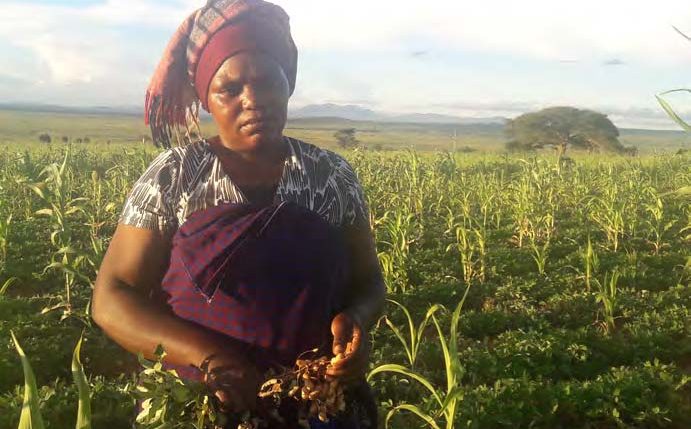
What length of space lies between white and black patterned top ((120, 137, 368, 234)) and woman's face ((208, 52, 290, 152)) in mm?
83

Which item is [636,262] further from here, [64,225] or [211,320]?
[211,320]

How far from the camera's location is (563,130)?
40312 millimetres

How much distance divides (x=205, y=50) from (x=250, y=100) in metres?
0.21

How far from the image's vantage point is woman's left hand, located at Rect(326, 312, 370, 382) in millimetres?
1258

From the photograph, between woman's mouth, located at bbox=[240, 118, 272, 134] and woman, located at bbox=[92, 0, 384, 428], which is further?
woman's mouth, located at bbox=[240, 118, 272, 134]

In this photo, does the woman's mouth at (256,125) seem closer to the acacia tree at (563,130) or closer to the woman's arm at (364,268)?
the woman's arm at (364,268)

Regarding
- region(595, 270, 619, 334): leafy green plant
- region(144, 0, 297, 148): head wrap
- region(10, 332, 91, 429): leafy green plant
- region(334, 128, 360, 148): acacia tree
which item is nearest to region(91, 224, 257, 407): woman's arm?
region(10, 332, 91, 429): leafy green plant

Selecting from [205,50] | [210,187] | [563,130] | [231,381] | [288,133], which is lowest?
[231,381]

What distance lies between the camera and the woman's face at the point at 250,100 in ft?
4.93

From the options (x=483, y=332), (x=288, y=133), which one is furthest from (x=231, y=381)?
(x=288, y=133)

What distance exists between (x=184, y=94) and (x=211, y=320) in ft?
2.48

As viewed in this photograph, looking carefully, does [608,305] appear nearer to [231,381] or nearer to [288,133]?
[231,381]

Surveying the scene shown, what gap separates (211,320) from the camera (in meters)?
1.36

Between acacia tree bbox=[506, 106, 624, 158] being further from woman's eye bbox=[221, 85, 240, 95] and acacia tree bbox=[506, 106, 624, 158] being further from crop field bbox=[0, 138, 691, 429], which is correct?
woman's eye bbox=[221, 85, 240, 95]
